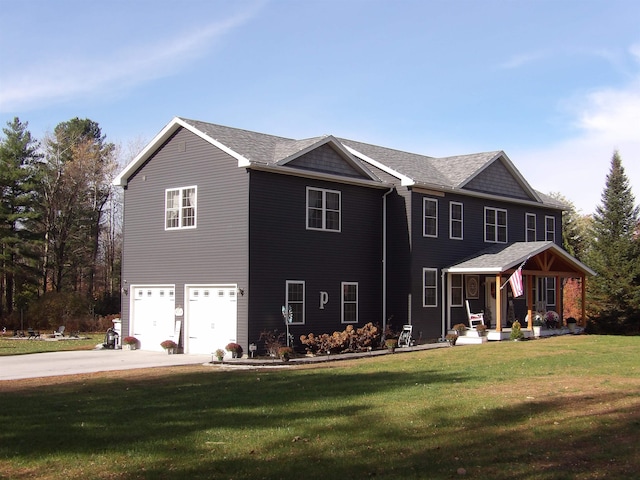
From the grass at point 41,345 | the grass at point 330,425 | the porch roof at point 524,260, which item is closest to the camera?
the grass at point 330,425

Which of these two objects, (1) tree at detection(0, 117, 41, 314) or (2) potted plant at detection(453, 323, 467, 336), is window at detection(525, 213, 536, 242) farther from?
(1) tree at detection(0, 117, 41, 314)

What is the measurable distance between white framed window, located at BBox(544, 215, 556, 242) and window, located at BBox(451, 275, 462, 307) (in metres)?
7.69

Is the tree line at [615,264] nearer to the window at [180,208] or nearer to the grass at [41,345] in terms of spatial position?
the window at [180,208]

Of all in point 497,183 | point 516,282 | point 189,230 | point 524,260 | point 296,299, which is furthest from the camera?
point 497,183

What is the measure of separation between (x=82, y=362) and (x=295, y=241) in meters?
7.65

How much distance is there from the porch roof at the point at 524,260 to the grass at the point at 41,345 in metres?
15.0

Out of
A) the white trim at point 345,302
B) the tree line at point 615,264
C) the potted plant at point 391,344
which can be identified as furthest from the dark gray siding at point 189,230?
the tree line at point 615,264

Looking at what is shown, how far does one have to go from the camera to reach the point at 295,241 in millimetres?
24531

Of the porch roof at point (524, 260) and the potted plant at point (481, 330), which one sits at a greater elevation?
the porch roof at point (524, 260)

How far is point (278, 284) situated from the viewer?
23.8m

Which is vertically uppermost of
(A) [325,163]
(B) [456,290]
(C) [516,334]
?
(A) [325,163]

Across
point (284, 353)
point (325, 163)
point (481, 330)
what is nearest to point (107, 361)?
point (284, 353)

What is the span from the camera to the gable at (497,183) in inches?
1213

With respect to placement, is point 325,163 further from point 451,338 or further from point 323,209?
point 451,338
